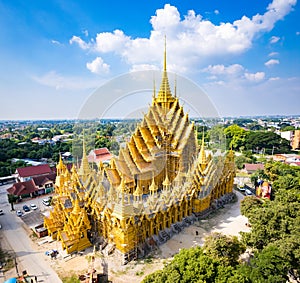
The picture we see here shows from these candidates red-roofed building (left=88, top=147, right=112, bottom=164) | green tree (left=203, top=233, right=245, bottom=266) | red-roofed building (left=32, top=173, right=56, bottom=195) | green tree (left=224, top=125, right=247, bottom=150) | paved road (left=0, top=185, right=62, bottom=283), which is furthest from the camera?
green tree (left=224, top=125, right=247, bottom=150)

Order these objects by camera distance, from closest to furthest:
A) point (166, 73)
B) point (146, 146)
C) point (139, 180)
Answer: point (139, 180)
point (146, 146)
point (166, 73)

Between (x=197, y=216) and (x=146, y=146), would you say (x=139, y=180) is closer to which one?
(x=146, y=146)

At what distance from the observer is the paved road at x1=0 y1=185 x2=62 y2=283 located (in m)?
15.9

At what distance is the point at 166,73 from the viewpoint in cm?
2645

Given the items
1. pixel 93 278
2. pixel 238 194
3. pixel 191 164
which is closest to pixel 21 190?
pixel 93 278

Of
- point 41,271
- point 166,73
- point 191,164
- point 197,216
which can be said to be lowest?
point 41,271

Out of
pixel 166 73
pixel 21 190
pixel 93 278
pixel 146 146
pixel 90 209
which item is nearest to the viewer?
pixel 93 278

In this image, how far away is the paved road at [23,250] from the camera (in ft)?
52.1

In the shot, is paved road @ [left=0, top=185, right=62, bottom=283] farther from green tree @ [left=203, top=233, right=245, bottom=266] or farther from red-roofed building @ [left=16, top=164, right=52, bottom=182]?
green tree @ [left=203, top=233, right=245, bottom=266]

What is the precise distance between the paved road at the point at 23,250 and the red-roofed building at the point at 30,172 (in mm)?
10212

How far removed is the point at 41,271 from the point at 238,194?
88.5 ft

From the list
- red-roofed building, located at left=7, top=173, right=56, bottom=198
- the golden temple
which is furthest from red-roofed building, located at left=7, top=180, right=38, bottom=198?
the golden temple

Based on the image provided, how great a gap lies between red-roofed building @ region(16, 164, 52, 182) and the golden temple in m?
17.4

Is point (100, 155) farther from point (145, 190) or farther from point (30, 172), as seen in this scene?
point (145, 190)
